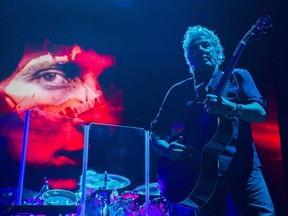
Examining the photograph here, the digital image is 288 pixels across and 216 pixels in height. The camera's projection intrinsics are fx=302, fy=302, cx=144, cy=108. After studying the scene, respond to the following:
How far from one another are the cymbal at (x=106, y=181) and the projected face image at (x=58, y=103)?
4.09 ft

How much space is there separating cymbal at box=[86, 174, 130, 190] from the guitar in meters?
2.46

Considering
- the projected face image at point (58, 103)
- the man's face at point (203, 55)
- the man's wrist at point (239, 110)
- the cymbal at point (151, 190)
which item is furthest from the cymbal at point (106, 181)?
the man's wrist at point (239, 110)

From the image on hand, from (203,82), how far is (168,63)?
3078 mm

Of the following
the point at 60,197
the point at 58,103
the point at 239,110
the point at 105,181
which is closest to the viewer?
the point at 239,110

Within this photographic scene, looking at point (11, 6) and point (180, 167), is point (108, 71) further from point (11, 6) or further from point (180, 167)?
point (180, 167)

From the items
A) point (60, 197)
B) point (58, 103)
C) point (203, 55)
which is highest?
point (58, 103)

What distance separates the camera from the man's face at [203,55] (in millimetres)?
2320

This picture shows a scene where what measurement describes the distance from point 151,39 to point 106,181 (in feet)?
8.61

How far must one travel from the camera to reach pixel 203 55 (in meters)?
2.33

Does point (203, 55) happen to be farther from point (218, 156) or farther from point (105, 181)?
point (105, 181)

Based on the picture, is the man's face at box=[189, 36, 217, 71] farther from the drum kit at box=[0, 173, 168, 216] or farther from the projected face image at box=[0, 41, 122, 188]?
the projected face image at box=[0, 41, 122, 188]

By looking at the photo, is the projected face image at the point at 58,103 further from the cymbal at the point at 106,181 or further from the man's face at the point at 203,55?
the man's face at the point at 203,55

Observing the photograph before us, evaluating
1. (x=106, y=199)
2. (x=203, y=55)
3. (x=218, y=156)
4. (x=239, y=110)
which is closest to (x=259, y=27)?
(x=203, y=55)

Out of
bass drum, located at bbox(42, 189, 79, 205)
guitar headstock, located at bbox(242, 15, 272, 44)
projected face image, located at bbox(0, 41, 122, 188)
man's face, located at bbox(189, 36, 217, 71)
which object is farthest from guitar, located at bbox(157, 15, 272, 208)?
projected face image, located at bbox(0, 41, 122, 188)
